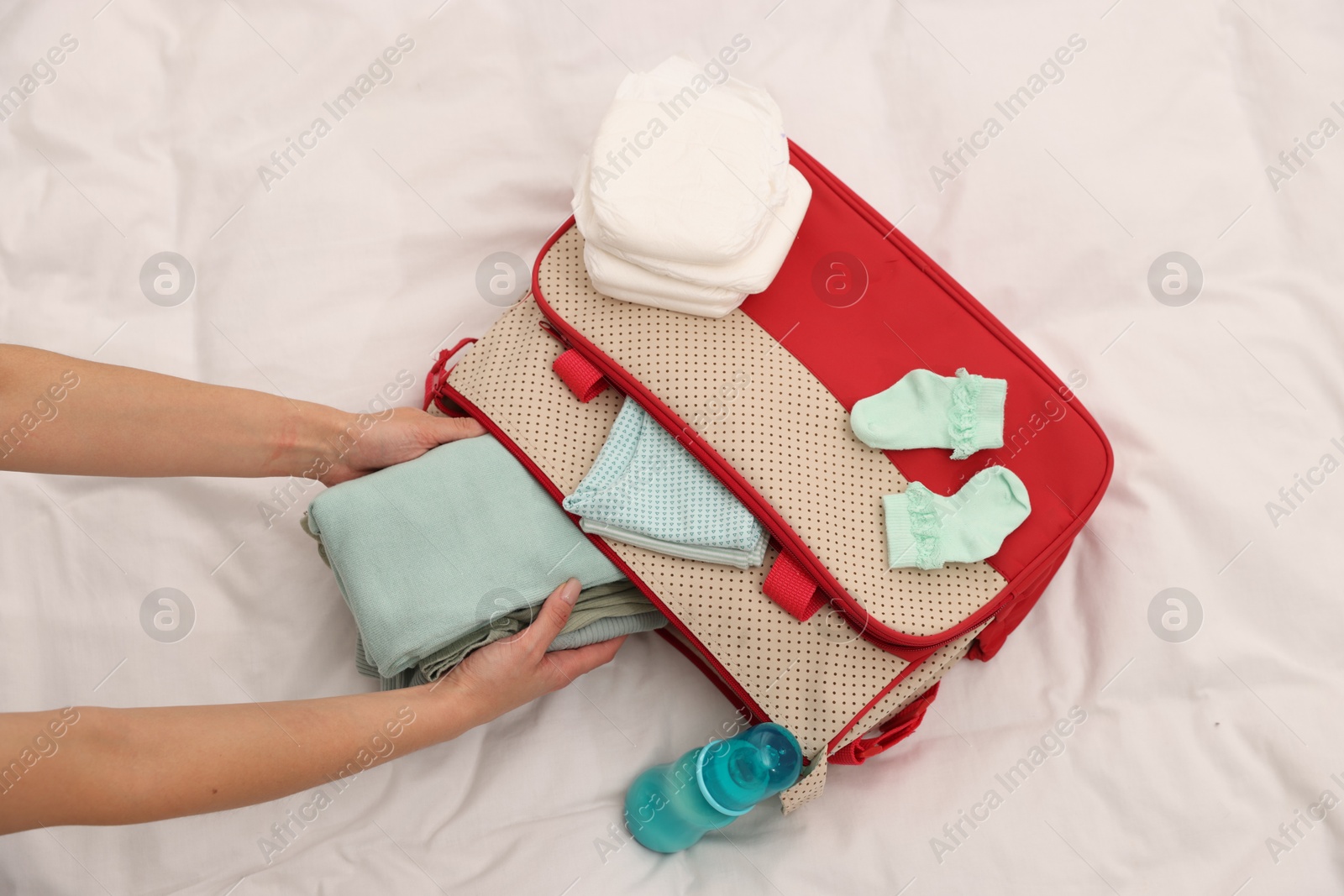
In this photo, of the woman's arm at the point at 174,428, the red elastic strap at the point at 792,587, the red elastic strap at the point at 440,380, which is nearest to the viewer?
the woman's arm at the point at 174,428

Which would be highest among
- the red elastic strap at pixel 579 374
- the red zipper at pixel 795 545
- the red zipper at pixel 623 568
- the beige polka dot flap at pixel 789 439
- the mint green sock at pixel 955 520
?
the mint green sock at pixel 955 520

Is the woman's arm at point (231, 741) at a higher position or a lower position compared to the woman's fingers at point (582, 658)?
lower

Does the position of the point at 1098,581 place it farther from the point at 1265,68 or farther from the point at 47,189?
the point at 47,189

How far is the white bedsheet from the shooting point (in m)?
1.32

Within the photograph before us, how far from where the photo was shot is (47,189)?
1.59 metres

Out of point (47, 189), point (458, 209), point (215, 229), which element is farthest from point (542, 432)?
point (47, 189)

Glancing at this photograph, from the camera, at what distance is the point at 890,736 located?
1343mm

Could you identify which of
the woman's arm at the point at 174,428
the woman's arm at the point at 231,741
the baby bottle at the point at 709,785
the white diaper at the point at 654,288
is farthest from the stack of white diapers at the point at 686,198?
the baby bottle at the point at 709,785

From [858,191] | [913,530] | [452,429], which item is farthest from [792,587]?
[858,191]

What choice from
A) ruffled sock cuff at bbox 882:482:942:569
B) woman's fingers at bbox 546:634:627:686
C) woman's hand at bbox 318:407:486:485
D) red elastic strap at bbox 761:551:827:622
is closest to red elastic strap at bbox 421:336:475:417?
woman's hand at bbox 318:407:486:485

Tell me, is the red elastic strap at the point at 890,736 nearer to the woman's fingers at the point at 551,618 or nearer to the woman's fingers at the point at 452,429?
the woman's fingers at the point at 551,618

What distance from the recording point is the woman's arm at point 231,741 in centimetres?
87

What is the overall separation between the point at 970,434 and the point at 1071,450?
6.7 inches

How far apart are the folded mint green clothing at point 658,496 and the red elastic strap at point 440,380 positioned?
300mm
